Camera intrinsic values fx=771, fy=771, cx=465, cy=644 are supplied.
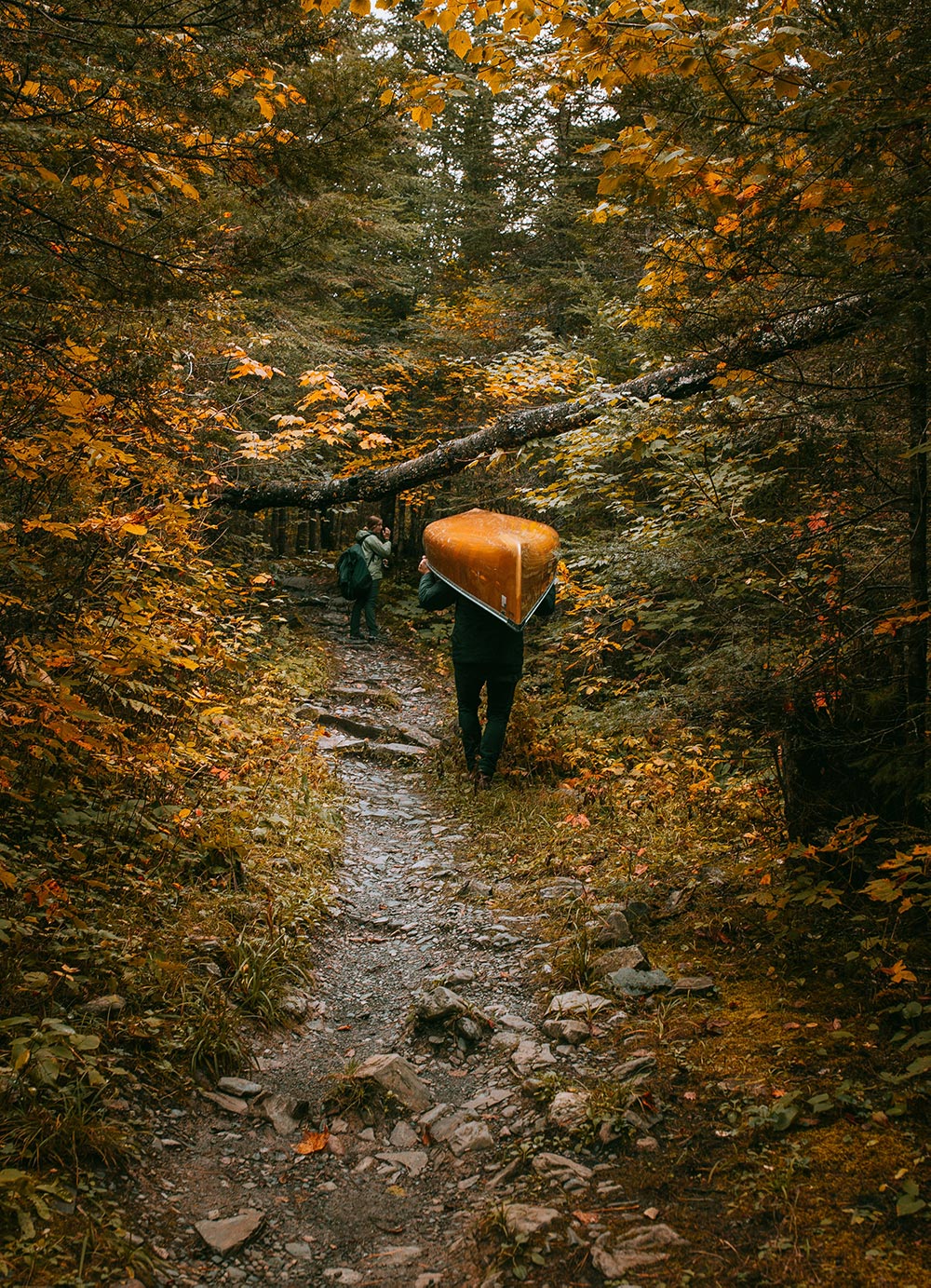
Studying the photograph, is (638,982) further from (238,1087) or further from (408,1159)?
(238,1087)

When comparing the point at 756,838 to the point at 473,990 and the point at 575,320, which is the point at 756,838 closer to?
the point at 473,990

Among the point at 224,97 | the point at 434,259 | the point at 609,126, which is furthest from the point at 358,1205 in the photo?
the point at 434,259

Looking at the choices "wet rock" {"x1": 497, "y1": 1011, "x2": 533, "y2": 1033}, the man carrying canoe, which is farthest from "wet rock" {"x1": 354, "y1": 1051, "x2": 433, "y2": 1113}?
the man carrying canoe

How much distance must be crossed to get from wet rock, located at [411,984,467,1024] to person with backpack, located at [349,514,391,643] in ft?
40.3

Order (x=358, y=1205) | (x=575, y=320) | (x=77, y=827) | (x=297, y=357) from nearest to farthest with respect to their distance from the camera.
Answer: (x=358, y=1205)
(x=77, y=827)
(x=297, y=357)
(x=575, y=320)

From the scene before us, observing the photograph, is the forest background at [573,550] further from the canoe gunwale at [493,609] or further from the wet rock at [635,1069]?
the canoe gunwale at [493,609]

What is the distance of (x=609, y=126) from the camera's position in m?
16.5

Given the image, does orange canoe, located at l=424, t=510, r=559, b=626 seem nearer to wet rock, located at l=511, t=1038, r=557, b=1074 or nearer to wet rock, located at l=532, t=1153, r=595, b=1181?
wet rock, located at l=511, t=1038, r=557, b=1074

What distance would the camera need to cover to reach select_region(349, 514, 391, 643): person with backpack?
1622cm

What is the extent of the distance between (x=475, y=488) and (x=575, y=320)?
4.76 metres

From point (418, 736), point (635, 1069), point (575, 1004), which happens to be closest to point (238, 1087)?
point (575, 1004)

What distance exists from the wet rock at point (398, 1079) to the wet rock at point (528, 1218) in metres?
0.95

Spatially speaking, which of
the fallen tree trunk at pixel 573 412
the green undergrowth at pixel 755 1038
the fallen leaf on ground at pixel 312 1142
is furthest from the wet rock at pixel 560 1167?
the fallen tree trunk at pixel 573 412

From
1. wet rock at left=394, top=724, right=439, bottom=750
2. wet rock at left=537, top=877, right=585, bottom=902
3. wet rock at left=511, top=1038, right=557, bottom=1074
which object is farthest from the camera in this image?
wet rock at left=394, top=724, right=439, bottom=750
